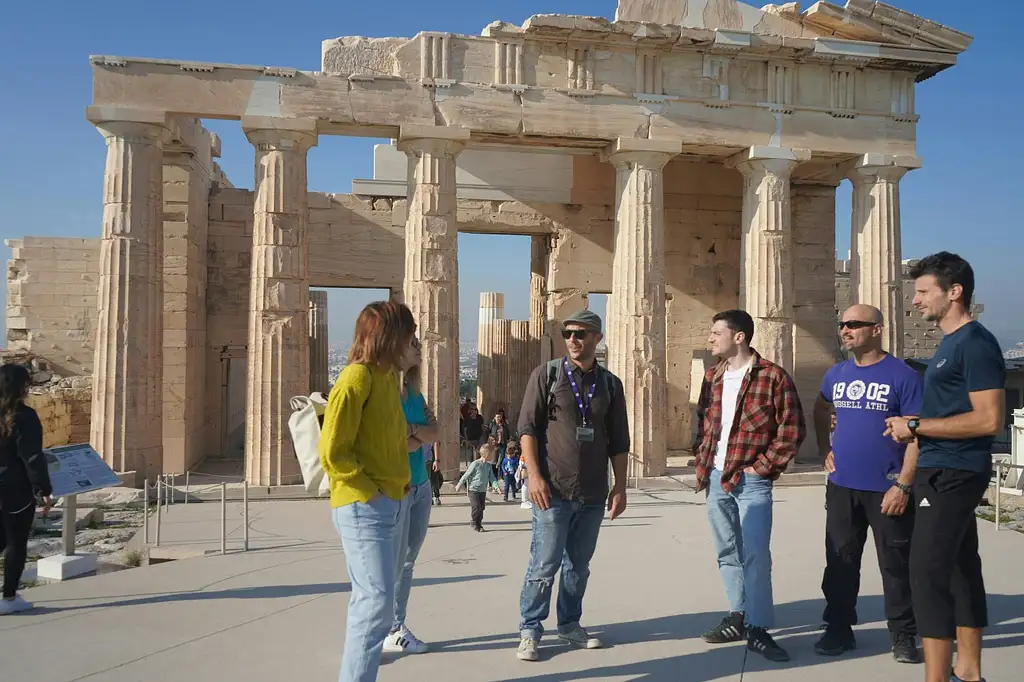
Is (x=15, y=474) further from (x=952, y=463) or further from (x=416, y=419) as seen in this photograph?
(x=952, y=463)

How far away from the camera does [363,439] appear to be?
421cm

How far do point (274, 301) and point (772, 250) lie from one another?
8.20 metres

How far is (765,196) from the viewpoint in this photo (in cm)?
1520

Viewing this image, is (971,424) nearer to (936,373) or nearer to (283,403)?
(936,373)

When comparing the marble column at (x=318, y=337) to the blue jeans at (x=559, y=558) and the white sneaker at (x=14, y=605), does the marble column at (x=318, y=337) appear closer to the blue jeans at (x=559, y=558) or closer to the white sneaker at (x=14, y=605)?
the white sneaker at (x=14, y=605)

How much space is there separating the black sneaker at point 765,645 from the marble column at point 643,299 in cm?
946

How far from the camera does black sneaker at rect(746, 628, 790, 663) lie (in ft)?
16.9

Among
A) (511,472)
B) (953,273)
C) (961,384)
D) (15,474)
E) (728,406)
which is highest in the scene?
(953,273)

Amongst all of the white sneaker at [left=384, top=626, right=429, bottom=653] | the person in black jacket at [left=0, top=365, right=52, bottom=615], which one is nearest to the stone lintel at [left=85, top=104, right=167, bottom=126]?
the person in black jacket at [left=0, top=365, right=52, bottom=615]

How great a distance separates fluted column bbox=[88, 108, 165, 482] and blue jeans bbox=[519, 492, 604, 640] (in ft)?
32.2

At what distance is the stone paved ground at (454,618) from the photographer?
502 centimetres

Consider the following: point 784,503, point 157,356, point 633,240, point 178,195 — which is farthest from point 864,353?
point 178,195

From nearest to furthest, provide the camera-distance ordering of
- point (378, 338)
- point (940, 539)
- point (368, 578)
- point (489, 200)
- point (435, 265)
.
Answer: point (368, 578), point (378, 338), point (940, 539), point (435, 265), point (489, 200)

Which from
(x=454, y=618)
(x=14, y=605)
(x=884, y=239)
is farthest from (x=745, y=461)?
(x=884, y=239)
